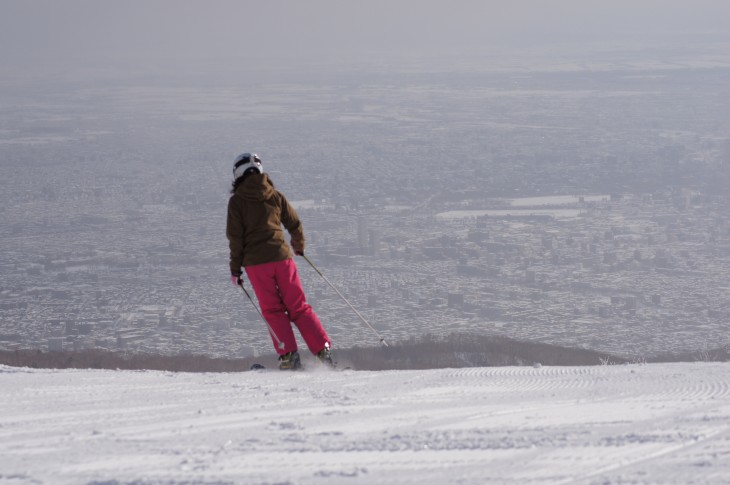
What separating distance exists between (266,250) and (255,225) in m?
0.16

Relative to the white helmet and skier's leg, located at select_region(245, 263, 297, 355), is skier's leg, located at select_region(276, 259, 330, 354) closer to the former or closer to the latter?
skier's leg, located at select_region(245, 263, 297, 355)

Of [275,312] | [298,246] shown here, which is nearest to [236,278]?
[275,312]

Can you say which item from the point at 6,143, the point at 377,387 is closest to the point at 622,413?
the point at 377,387

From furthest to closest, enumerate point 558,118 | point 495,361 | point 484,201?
point 558,118 → point 484,201 → point 495,361

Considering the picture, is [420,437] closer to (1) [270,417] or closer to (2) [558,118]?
(1) [270,417]

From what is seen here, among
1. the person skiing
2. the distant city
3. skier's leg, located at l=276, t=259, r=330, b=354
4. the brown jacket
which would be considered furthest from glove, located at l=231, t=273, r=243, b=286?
the distant city

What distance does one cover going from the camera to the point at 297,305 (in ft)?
18.7

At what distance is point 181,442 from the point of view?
10.2 ft

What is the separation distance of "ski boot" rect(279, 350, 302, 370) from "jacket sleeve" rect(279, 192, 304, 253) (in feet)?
2.26

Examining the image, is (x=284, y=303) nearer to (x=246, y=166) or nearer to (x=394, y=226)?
(x=246, y=166)

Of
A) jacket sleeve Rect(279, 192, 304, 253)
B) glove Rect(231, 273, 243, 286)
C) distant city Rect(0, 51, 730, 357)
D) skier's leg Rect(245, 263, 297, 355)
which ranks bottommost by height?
distant city Rect(0, 51, 730, 357)

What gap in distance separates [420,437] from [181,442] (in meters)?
0.78

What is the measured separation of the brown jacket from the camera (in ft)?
17.9

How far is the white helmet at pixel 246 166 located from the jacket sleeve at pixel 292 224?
0.24 meters
